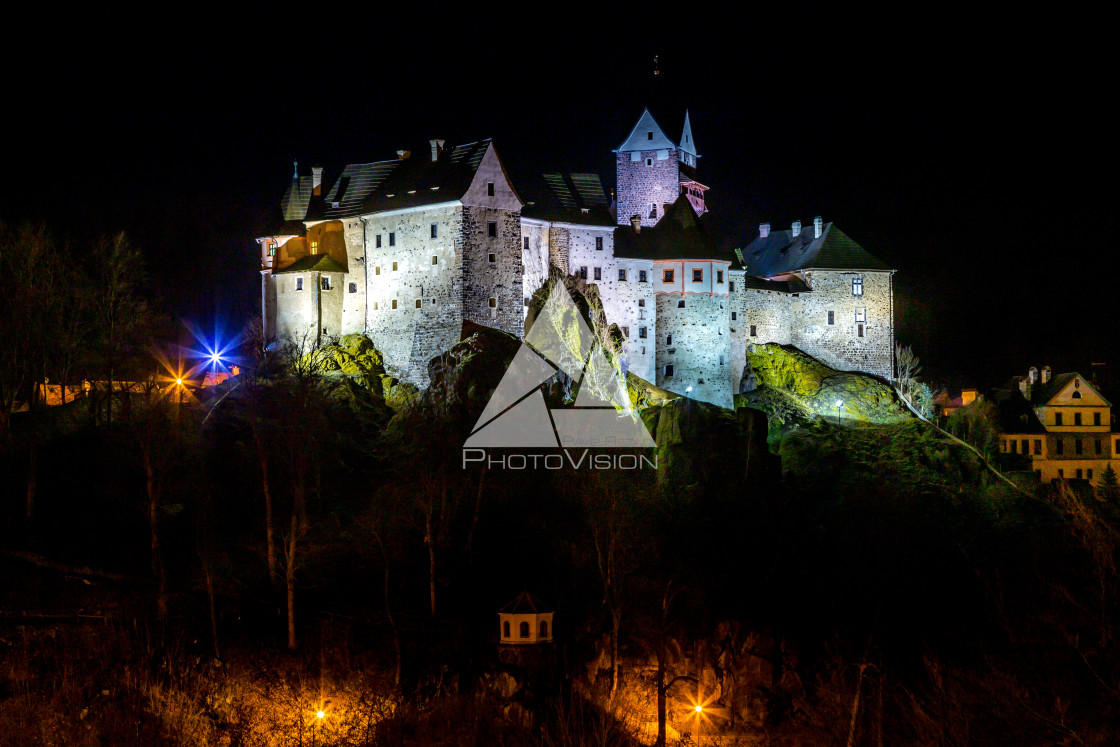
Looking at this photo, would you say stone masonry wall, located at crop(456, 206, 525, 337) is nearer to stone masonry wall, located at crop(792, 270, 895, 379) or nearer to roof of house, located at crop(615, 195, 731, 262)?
roof of house, located at crop(615, 195, 731, 262)

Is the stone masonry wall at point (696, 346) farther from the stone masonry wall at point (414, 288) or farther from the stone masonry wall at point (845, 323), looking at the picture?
the stone masonry wall at point (414, 288)

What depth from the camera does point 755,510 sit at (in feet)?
143

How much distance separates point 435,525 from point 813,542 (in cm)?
1363

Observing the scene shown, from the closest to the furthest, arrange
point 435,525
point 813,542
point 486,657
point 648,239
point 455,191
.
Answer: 1. point 486,657
2. point 435,525
3. point 813,542
4. point 455,191
5. point 648,239

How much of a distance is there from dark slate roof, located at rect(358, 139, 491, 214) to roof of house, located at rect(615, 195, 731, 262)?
28.1ft

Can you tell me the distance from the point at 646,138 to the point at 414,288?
17.7 meters

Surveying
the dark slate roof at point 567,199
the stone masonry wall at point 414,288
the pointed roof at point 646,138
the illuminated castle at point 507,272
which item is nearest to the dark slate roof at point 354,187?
the illuminated castle at point 507,272

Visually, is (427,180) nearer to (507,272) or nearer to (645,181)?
(507,272)

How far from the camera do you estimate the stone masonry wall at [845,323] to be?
61.9 metres

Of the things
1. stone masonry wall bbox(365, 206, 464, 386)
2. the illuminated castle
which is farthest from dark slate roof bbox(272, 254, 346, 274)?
stone masonry wall bbox(365, 206, 464, 386)

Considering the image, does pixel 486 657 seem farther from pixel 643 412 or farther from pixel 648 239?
pixel 648 239

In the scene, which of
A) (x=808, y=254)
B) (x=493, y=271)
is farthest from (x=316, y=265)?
(x=808, y=254)

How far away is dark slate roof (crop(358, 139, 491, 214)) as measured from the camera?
5347 cm

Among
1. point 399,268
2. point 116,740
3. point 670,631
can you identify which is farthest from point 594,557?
point 399,268
